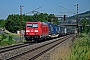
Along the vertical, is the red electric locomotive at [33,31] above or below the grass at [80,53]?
above

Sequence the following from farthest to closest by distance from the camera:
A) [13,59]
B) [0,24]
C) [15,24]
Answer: [0,24], [15,24], [13,59]

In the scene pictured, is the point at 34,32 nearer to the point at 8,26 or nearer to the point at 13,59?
the point at 13,59

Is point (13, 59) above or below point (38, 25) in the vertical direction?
below

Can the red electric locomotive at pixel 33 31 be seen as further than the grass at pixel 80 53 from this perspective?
Yes

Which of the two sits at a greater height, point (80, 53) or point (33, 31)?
point (33, 31)

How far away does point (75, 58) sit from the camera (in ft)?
47.0

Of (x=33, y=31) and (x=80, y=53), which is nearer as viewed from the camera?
(x=80, y=53)

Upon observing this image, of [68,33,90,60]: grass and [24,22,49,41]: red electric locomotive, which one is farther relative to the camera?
[24,22,49,41]: red electric locomotive

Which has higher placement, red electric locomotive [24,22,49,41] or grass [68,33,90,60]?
red electric locomotive [24,22,49,41]

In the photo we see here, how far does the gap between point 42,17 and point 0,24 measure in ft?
153

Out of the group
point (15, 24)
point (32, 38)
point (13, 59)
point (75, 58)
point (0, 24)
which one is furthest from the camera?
point (0, 24)

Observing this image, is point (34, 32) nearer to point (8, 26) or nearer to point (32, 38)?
point (32, 38)

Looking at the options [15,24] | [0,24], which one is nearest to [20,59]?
[15,24]

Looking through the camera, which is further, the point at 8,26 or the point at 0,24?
the point at 0,24
